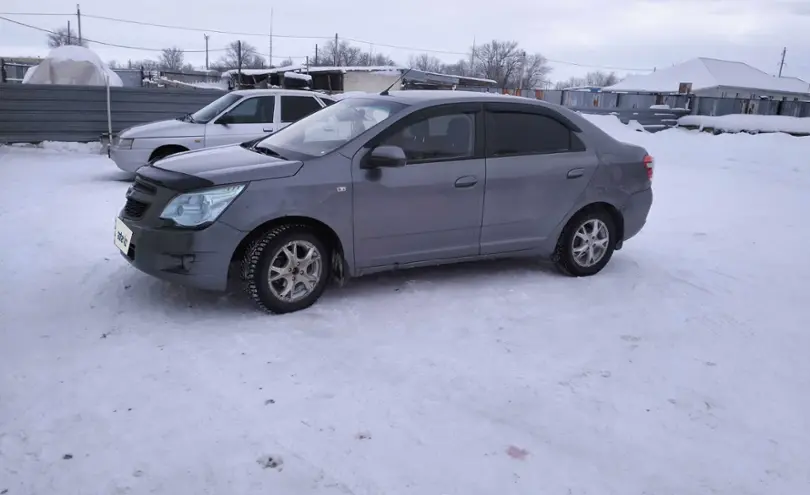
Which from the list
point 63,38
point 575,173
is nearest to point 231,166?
point 575,173

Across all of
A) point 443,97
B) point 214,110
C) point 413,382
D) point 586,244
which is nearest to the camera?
point 413,382

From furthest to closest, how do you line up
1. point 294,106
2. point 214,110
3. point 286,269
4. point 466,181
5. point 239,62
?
point 239,62 < point 294,106 < point 214,110 < point 466,181 < point 286,269

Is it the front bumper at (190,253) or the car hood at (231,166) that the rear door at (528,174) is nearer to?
the car hood at (231,166)

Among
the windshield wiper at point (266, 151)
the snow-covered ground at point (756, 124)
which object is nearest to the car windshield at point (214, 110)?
the windshield wiper at point (266, 151)

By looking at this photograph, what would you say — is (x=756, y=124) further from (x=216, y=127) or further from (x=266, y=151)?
(x=266, y=151)

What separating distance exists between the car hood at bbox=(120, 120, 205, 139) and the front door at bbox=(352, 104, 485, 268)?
618cm

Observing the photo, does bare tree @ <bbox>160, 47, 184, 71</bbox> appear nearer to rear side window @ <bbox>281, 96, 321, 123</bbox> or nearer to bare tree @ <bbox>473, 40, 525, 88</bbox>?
bare tree @ <bbox>473, 40, 525, 88</bbox>

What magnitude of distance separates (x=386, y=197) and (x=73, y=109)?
12.4 m

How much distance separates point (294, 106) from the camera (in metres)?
10.9

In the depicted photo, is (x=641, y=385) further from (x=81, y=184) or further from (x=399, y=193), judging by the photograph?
(x=81, y=184)

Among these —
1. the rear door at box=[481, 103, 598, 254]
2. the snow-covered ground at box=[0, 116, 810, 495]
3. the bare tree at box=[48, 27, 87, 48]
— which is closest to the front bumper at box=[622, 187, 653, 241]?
the snow-covered ground at box=[0, 116, 810, 495]

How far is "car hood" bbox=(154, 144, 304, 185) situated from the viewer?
4250 millimetres

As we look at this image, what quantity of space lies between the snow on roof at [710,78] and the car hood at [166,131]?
49.5m

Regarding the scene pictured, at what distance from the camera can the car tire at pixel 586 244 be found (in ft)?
18.1
